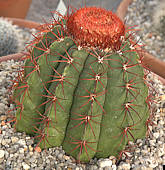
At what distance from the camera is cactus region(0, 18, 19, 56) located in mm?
2307

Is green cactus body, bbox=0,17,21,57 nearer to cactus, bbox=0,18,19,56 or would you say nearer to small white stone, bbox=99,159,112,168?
cactus, bbox=0,18,19,56

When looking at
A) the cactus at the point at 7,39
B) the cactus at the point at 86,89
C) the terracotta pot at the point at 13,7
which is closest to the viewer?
the cactus at the point at 86,89

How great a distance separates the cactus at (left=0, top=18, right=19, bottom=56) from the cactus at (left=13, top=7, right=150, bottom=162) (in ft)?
3.37

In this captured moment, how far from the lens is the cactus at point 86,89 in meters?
1.23

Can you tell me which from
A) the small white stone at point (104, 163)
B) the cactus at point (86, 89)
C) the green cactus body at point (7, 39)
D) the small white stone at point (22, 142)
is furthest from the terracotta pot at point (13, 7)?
the small white stone at point (104, 163)

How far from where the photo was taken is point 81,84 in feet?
4.05

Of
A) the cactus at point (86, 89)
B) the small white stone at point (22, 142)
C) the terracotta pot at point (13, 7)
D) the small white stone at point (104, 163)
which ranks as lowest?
the small white stone at point (22, 142)

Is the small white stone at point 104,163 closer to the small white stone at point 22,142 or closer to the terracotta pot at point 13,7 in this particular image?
the small white stone at point 22,142

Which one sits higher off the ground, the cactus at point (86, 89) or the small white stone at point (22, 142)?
the cactus at point (86, 89)

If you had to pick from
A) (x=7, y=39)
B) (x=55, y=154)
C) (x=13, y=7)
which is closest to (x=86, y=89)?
(x=55, y=154)

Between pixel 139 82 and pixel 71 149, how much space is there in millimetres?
469

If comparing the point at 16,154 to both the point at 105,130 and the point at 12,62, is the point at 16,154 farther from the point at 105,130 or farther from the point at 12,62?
the point at 12,62

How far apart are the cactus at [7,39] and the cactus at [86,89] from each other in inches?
40.4

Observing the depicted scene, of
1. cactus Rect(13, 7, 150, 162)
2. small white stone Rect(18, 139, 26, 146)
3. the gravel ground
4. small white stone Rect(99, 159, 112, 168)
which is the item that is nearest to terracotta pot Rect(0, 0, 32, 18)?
the gravel ground
